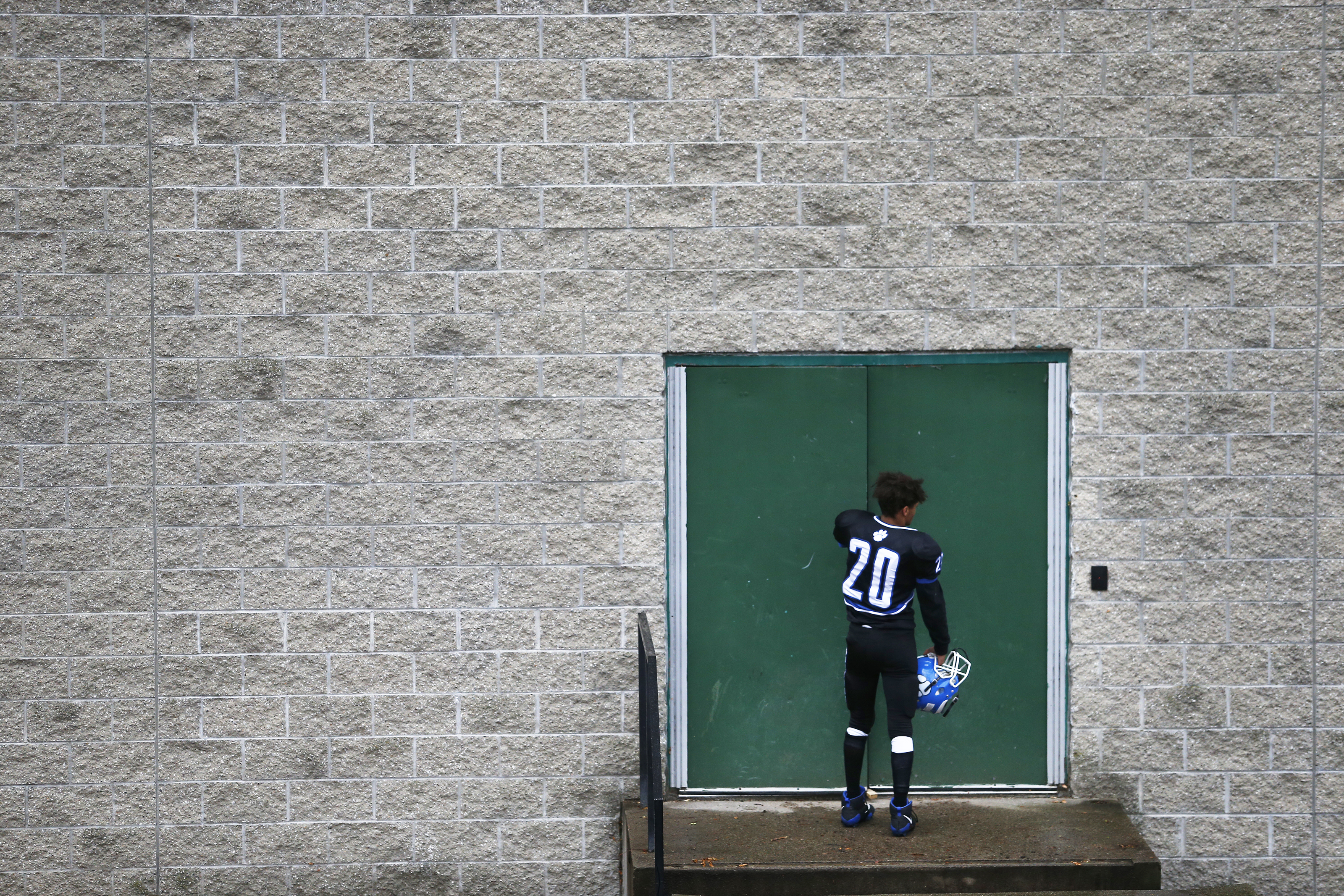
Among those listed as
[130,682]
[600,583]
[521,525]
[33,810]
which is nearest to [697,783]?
[600,583]

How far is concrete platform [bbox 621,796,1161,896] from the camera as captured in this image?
515 centimetres

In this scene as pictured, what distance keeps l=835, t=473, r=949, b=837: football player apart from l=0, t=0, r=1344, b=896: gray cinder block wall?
3.14 feet

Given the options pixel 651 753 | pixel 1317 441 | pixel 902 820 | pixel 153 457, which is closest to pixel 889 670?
pixel 902 820

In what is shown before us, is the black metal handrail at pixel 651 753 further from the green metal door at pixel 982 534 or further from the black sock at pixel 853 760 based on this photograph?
the green metal door at pixel 982 534

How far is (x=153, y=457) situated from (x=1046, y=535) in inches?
183

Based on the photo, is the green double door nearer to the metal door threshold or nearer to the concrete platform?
the metal door threshold

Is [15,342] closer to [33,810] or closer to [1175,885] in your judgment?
[33,810]

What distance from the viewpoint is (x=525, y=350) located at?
19.3ft

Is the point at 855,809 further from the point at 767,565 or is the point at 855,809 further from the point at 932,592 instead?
the point at 767,565

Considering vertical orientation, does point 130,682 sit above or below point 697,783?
above

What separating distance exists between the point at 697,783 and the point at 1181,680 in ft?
8.47

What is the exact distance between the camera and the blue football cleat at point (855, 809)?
5609 mm

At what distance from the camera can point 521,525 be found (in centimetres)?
590

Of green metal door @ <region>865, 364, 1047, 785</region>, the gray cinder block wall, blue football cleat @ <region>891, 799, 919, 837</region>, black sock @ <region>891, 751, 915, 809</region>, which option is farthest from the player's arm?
the gray cinder block wall
